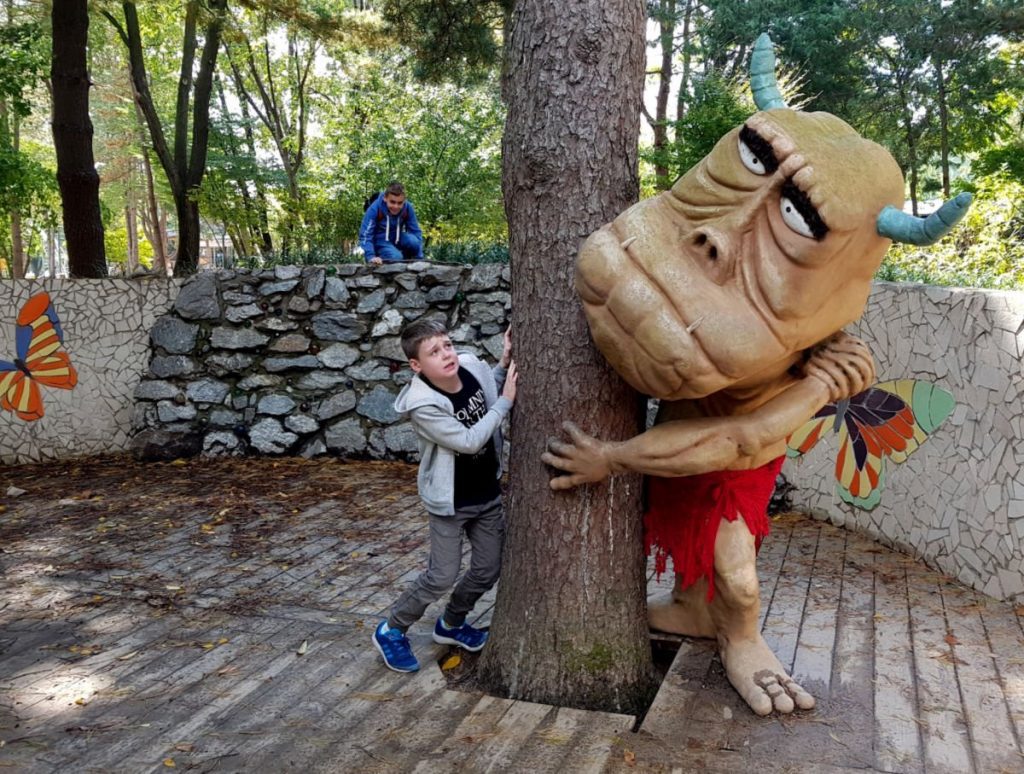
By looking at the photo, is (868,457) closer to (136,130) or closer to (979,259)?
(979,259)

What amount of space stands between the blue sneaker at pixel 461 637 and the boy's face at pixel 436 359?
3.60ft

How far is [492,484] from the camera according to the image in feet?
11.5

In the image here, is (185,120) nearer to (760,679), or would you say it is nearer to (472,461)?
(472,461)

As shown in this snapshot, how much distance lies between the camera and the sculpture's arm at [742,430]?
9.07 ft

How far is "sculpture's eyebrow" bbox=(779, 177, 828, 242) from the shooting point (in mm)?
2418

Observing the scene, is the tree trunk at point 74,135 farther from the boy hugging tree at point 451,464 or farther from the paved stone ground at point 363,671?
the boy hugging tree at point 451,464

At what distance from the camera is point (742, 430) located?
9.07 feet

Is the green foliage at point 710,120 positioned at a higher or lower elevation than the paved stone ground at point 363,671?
higher

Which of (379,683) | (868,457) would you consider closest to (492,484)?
(379,683)

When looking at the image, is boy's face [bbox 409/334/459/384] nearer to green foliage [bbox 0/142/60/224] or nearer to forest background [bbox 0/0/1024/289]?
forest background [bbox 0/0/1024/289]

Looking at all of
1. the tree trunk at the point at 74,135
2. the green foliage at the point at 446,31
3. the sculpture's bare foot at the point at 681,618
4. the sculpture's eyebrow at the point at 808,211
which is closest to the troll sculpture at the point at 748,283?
the sculpture's eyebrow at the point at 808,211

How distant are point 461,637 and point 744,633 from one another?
1176 millimetres

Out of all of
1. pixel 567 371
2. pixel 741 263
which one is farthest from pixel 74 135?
pixel 741 263

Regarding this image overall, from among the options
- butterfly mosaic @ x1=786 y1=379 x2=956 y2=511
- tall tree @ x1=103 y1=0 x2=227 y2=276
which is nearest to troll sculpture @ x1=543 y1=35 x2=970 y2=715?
butterfly mosaic @ x1=786 y1=379 x2=956 y2=511
